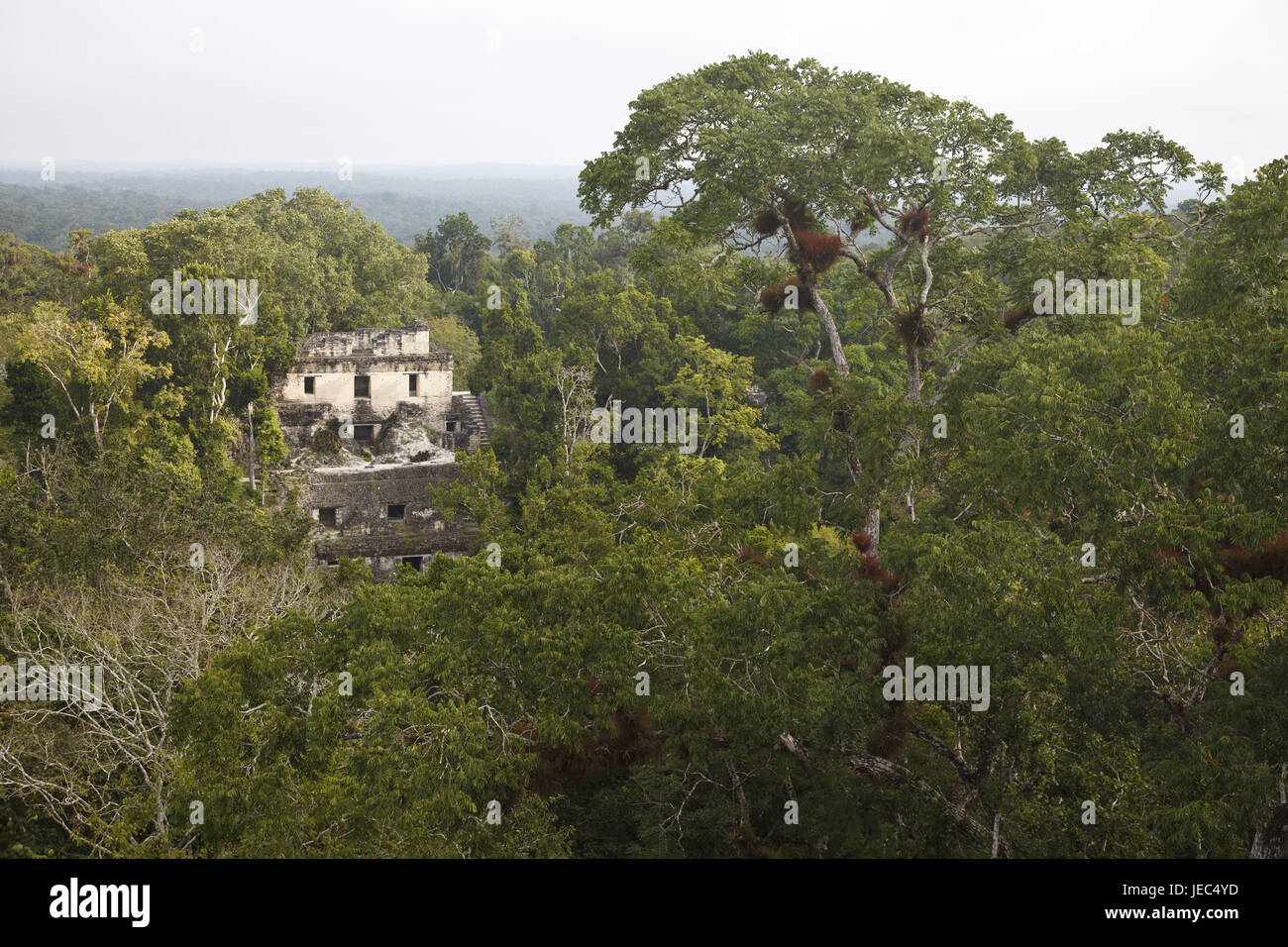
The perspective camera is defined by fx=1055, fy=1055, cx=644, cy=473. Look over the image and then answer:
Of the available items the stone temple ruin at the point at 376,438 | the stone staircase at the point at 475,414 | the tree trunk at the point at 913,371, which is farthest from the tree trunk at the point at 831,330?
the stone staircase at the point at 475,414

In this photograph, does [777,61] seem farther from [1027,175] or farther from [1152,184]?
[1152,184]

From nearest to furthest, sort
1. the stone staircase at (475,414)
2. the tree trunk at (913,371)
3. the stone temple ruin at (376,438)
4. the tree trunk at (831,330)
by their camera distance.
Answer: the tree trunk at (913,371) < the tree trunk at (831,330) < the stone temple ruin at (376,438) < the stone staircase at (475,414)

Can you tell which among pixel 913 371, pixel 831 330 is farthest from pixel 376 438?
pixel 913 371

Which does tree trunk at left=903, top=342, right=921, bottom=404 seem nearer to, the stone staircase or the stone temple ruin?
the stone temple ruin

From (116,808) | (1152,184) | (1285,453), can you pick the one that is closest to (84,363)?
(116,808)

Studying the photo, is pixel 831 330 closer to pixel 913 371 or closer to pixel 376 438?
pixel 913 371

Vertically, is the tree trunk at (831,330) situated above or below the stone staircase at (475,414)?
above

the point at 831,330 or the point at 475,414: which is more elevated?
the point at 831,330

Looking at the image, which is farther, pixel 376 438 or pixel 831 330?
pixel 376 438

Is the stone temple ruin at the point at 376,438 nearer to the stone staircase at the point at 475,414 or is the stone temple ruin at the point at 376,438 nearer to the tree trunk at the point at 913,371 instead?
the stone staircase at the point at 475,414
